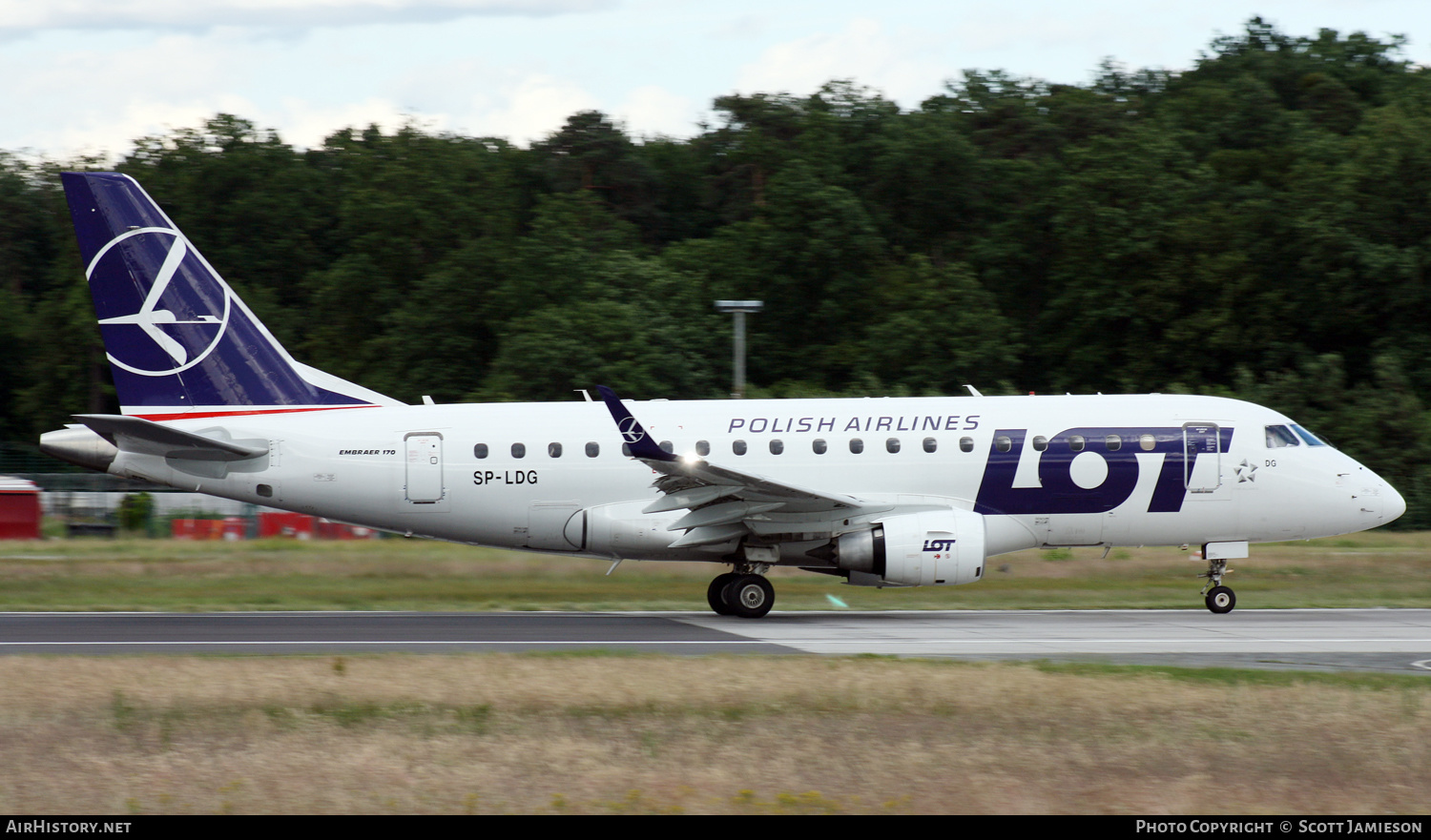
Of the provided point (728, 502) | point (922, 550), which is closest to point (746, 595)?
point (728, 502)

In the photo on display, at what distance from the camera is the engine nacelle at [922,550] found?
806 inches

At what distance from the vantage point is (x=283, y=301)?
6350 cm

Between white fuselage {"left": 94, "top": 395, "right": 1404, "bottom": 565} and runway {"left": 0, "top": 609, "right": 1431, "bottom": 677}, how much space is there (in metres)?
1.39

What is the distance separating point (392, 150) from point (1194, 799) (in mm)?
61414

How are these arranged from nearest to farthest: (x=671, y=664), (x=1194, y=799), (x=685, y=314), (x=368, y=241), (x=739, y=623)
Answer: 1. (x=1194, y=799)
2. (x=671, y=664)
3. (x=739, y=623)
4. (x=685, y=314)
5. (x=368, y=241)

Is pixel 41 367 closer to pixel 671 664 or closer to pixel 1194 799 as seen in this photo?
pixel 671 664

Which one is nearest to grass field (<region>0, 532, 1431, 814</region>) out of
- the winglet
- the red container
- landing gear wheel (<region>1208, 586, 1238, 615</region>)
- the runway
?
the runway

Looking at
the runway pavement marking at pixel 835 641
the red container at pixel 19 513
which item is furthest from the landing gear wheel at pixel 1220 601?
the red container at pixel 19 513

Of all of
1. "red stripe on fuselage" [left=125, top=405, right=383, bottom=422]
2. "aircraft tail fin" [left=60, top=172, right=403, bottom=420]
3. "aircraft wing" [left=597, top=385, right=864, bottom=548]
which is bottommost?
"aircraft wing" [left=597, top=385, right=864, bottom=548]

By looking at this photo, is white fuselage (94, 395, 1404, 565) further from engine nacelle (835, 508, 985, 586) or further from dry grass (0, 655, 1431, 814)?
dry grass (0, 655, 1431, 814)

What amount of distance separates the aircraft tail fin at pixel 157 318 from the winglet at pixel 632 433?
5.59 m

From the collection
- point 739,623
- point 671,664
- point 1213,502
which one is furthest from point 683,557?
point 1213,502

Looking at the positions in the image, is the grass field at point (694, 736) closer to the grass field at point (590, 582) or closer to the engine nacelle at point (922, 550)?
the engine nacelle at point (922, 550)

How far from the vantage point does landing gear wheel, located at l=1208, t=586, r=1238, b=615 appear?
21.8 metres
